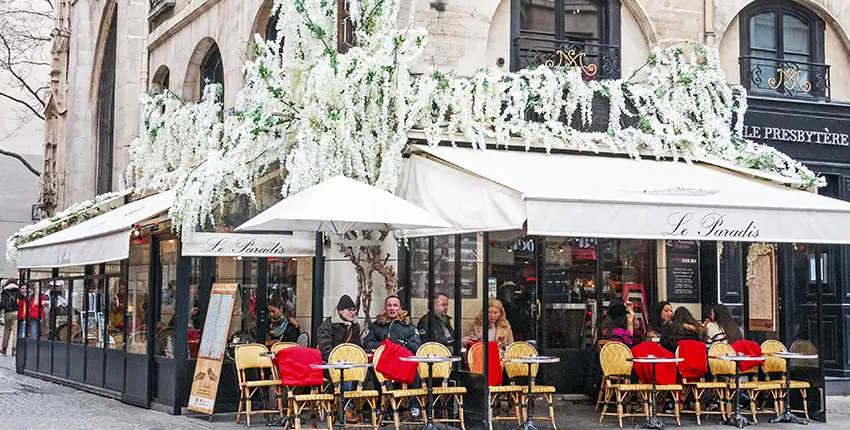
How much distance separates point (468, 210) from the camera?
11.9 meters

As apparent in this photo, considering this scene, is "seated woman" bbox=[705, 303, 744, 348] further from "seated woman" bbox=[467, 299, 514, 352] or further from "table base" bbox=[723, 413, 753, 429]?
"seated woman" bbox=[467, 299, 514, 352]

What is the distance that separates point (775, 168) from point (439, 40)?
475 centimetres

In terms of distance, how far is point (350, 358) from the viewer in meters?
11.6

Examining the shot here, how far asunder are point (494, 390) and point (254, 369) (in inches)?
125

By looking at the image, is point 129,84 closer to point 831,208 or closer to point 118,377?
point 118,377

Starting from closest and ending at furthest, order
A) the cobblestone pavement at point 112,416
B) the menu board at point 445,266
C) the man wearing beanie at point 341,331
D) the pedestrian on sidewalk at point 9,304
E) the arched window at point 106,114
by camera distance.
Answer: the man wearing beanie at point 341,331
the cobblestone pavement at point 112,416
the menu board at point 445,266
the pedestrian on sidewalk at point 9,304
the arched window at point 106,114

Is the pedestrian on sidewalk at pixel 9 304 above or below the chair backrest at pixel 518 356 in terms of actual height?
above

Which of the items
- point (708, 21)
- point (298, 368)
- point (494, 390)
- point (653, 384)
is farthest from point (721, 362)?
point (708, 21)

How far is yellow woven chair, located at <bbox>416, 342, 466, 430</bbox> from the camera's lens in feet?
38.1

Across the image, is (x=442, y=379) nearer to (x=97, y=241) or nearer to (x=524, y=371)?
(x=524, y=371)

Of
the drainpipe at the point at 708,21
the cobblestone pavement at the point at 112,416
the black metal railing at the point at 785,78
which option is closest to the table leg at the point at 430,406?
the cobblestone pavement at the point at 112,416

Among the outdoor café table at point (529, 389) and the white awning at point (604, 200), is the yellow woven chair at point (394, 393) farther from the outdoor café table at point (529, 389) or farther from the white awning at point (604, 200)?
the white awning at point (604, 200)

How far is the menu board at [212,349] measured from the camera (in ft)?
42.7

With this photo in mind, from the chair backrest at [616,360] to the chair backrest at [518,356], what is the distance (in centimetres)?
89
